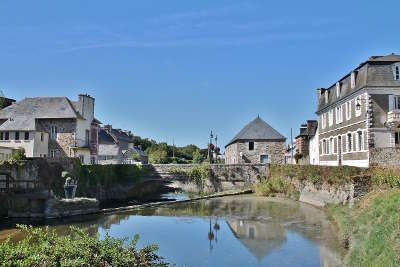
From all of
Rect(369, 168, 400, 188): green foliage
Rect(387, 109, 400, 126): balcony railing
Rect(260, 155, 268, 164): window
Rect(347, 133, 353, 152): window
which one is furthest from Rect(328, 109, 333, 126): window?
Rect(369, 168, 400, 188): green foliage

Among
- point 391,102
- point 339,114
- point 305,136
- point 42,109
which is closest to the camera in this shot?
point 391,102

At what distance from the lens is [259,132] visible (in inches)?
1594

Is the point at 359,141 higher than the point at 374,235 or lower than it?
higher

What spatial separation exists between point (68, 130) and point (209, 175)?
12.9 meters

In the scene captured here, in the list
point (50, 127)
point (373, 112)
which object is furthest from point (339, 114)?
point (50, 127)

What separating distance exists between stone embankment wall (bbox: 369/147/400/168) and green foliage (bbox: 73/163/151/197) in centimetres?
1874

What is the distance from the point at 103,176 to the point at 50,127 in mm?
6974

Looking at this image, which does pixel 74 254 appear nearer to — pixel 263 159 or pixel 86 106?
pixel 86 106

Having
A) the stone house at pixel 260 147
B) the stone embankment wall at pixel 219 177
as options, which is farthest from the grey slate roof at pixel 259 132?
the stone embankment wall at pixel 219 177

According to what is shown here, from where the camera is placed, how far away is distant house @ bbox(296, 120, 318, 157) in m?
41.7

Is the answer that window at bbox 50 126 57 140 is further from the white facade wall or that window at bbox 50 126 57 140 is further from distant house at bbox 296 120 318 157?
distant house at bbox 296 120 318 157

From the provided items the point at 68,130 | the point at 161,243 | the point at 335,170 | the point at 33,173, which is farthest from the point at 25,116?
the point at 335,170

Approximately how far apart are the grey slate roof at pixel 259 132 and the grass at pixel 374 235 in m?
24.7

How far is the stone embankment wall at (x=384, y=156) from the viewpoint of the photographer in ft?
71.8
